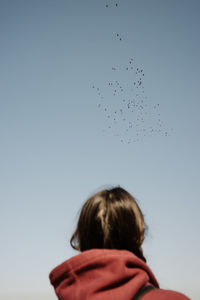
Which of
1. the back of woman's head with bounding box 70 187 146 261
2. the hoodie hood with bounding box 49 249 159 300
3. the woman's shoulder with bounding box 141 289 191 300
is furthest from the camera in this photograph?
the back of woman's head with bounding box 70 187 146 261

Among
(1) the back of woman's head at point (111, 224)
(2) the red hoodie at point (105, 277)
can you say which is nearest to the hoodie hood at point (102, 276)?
(2) the red hoodie at point (105, 277)

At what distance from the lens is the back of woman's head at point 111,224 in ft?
9.16

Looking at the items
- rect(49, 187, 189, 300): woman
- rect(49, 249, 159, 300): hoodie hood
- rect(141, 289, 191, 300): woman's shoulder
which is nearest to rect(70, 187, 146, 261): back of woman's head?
rect(49, 187, 189, 300): woman

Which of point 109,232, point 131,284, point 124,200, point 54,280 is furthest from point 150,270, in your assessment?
point 54,280

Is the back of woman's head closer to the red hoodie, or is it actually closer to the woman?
the woman

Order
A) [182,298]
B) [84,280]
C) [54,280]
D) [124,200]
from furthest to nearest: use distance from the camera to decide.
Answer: [124,200]
[54,280]
[84,280]
[182,298]

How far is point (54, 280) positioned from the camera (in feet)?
8.96

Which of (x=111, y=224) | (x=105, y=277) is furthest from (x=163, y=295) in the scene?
(x=111, y=224)

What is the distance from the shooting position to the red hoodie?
239 cm

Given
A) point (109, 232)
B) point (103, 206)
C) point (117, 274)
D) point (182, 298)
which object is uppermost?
point (103, 206)

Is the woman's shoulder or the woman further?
the woman

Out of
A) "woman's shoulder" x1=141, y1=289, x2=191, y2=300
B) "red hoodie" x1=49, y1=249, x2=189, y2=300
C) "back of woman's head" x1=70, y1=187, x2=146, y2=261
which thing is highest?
"back of woman's head" x1=70, y1=187, x2=146, y2=261

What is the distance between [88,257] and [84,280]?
0.18 metres

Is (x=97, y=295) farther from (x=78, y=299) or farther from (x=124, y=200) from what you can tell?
(x=124, y=200)
